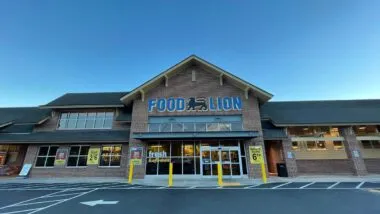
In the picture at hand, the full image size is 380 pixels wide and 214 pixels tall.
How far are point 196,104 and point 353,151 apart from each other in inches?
534

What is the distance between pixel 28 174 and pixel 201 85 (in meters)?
16.4

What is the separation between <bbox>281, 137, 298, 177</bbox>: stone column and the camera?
1441 cm

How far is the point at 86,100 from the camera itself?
1867cm

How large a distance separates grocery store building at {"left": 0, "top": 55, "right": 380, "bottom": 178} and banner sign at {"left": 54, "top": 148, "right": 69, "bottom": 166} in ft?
0.27

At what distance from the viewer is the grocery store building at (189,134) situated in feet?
47.9

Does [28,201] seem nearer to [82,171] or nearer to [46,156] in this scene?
[82,171]

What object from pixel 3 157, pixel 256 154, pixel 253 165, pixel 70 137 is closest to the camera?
pixel 253 165

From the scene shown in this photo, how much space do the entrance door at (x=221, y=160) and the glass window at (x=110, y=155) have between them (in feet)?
23.9

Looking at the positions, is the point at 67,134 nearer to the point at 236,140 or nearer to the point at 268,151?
the point at 236,140

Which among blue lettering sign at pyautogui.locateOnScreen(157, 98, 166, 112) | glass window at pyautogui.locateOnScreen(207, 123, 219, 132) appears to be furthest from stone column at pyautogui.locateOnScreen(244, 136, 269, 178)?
blue lettering sign at pyautogui.locateOnScreen(157, 98, 166, 112)

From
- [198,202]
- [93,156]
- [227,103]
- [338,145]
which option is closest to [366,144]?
[338,145]

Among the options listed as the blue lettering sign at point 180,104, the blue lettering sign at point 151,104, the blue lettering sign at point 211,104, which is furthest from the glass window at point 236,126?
the blue lettering sign at point 151,104

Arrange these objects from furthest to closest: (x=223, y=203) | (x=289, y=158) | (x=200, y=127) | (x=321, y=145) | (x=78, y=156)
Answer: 1. (x=321, y=145)
2. (x=78, y=156)
3. (x=200, y=127)
4. (x=289, y=158)
5. (x=223, y=203)

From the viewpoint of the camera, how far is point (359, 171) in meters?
14.7
